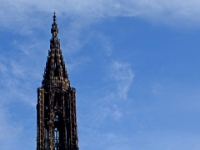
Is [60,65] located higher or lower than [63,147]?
higher

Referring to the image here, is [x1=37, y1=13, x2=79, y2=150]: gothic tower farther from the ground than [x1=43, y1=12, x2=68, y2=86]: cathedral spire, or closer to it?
closer to it

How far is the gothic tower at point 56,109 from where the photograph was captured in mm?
107812

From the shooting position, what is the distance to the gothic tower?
354 feet

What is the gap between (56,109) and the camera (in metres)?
112

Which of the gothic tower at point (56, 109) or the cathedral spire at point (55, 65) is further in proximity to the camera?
the cathedral spire at point (55, 65)

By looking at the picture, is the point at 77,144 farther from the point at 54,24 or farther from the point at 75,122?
the point at 54,24

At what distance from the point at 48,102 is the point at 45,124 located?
4759 mm

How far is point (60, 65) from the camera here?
117 meters

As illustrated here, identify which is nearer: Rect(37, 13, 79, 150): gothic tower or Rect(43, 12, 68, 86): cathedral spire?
Rect(37, 13, 79, 150): gothic tower

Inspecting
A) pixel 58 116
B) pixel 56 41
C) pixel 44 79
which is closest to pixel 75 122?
pixel 58 116

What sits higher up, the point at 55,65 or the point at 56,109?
the point at 55,65

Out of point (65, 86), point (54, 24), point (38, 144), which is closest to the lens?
point (38, 144)

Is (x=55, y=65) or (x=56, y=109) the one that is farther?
(x=55, y=65)

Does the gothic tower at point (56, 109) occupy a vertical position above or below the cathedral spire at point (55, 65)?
below
